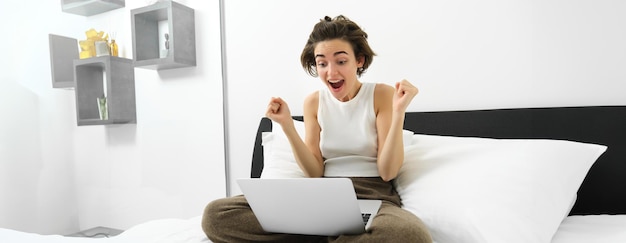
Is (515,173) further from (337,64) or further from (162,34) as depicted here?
(162,34)

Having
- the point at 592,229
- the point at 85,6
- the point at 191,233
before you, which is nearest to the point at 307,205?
the point at 191,233

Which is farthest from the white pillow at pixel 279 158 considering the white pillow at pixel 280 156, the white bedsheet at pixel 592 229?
the white bedsheet at pixel 592 229

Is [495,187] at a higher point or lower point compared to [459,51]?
lower

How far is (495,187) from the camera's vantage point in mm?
1090

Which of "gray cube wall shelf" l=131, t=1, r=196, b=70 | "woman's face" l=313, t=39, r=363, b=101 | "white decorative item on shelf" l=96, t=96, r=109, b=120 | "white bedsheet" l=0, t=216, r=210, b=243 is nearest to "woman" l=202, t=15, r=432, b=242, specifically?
"woman's face" l=313, t=39, r=363, b=101

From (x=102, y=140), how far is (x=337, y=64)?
902 mm

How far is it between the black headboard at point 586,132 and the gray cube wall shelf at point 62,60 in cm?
136

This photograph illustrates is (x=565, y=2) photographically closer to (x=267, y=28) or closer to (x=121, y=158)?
(x=267, y=28)

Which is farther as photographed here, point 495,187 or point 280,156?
point 280,156

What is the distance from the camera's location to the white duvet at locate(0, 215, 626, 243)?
1.02 meters

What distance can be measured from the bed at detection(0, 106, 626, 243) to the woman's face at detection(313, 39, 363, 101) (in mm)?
298

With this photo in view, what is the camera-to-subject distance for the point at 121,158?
1649 millimetres

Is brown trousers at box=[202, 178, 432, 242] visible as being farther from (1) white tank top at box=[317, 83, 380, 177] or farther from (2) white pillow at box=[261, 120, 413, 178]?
(2) white pillow at box=[261, 120, 413, 178]

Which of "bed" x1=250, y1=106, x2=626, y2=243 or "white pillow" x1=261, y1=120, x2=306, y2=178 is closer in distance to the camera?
"bed" x1=250, y1=106, x2=626, y2=243
